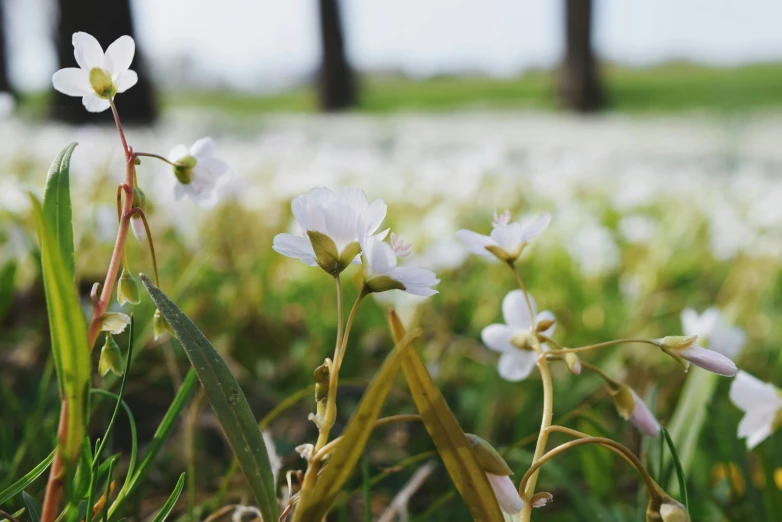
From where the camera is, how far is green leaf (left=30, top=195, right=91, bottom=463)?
47 centimetres

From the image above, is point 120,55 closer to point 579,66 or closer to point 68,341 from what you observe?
point 68,341

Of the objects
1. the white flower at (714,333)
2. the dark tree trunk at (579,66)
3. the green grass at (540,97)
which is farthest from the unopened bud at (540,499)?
the green grass at (540,97)

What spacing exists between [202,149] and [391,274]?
217 mm

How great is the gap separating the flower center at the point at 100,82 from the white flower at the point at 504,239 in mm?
295

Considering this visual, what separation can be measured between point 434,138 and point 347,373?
592 centimetres

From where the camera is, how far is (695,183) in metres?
4.50

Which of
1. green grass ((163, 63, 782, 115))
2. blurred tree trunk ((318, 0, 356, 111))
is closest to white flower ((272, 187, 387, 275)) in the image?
green grass ((163, 63, 782, 115))

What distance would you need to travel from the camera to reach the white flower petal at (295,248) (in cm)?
54

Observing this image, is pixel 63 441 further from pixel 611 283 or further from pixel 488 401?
pixel 611 283

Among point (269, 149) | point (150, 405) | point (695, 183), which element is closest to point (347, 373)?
point (150, 405)

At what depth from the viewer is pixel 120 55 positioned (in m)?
0.57

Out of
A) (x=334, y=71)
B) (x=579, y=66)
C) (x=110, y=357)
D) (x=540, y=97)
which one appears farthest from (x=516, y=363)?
(x=540, y=97)

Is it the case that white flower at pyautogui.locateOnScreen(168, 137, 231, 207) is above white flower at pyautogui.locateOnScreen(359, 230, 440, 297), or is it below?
above

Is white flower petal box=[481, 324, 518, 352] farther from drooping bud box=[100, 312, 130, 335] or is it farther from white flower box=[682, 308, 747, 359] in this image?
white flower box=[682, 308, 747, 359]
